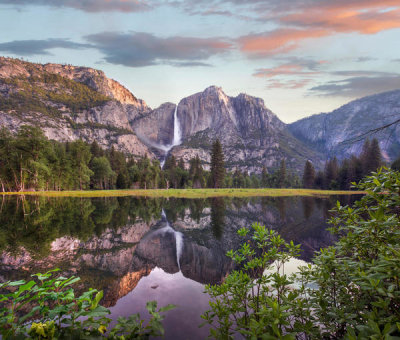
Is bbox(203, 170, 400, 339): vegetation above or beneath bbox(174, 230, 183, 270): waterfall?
above

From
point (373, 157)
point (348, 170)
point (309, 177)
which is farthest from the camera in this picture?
point (309, 177)

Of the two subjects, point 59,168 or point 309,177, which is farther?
point 309,177

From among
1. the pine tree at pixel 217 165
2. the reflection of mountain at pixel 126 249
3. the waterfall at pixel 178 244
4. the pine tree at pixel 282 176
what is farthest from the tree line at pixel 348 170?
the waterfall at pixel 178 244

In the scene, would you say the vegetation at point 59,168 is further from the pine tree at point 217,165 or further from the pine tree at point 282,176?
the pine tree at point 282,176

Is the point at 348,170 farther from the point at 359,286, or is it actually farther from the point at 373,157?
the point at 359,286

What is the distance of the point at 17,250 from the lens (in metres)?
10.3

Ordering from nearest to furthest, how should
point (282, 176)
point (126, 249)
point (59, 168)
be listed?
point (126, 249) → point (59, 168) → point (282, 176)

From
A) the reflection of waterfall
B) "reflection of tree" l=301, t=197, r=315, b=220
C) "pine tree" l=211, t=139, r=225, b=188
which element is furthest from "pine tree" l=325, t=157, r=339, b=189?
the reflection of waterfall

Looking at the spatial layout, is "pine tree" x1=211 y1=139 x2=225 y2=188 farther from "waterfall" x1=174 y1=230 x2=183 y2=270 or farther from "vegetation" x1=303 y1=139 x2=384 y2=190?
"waterfall" x1=174 y1=230 x2=183 y2=270

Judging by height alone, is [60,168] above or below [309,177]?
above

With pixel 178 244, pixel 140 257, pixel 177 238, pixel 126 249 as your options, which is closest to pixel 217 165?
pixel 177 238

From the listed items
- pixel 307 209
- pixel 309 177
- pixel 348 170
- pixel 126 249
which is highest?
pixel 126 249

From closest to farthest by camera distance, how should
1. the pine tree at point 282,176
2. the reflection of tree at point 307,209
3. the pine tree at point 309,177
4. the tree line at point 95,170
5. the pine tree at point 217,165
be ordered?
the reflection of tree at point 307,209
the tree line at point 95,170
the pine tree at point 217,165
the pine tree at point 309,177
the pine tree at point 282,176

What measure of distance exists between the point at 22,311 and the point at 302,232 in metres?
14.3
